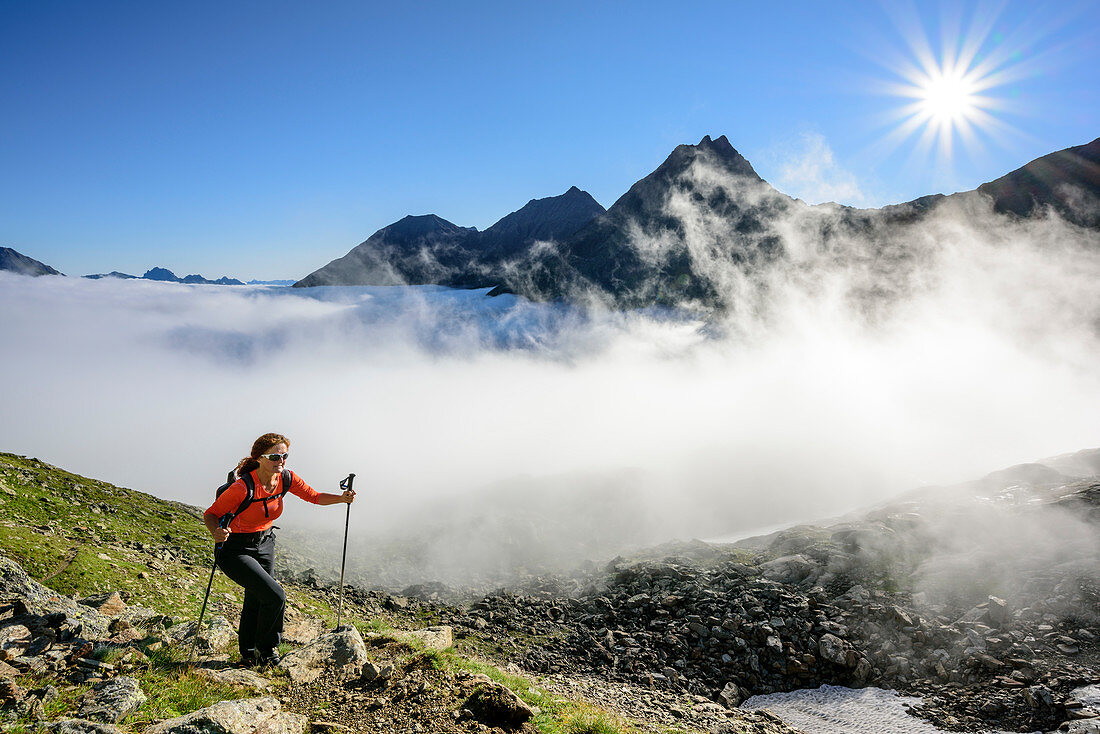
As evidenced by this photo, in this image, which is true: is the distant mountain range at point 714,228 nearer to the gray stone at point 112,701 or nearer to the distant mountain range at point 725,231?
the distant mountain range at point 725,231

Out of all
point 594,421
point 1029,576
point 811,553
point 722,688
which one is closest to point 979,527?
point 1029,576

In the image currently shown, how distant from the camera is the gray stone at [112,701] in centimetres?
514

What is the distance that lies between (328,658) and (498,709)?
298cm

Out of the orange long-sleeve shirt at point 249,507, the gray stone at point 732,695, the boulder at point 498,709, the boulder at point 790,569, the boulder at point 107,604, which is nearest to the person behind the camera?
the orange long-sleeve shirt at point 249,507

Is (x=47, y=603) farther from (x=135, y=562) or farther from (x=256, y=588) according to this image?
(x=135, y=562)

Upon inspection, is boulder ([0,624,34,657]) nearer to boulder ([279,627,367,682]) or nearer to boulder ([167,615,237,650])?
boulder ([167,615,237,650])

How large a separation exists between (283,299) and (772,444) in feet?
572

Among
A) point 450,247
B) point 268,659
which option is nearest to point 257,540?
point 268,659

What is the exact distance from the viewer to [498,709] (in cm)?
709

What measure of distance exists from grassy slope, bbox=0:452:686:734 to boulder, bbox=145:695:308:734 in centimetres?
43

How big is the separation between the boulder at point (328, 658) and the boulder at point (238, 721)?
1.41 meters

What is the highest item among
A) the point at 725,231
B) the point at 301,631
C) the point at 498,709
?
the point at 725,231

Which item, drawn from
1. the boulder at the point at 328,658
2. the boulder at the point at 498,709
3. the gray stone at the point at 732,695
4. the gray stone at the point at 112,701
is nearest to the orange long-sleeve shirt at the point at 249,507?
the gray stone at the point at 112,701

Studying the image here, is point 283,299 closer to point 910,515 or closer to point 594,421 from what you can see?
point 594,421
